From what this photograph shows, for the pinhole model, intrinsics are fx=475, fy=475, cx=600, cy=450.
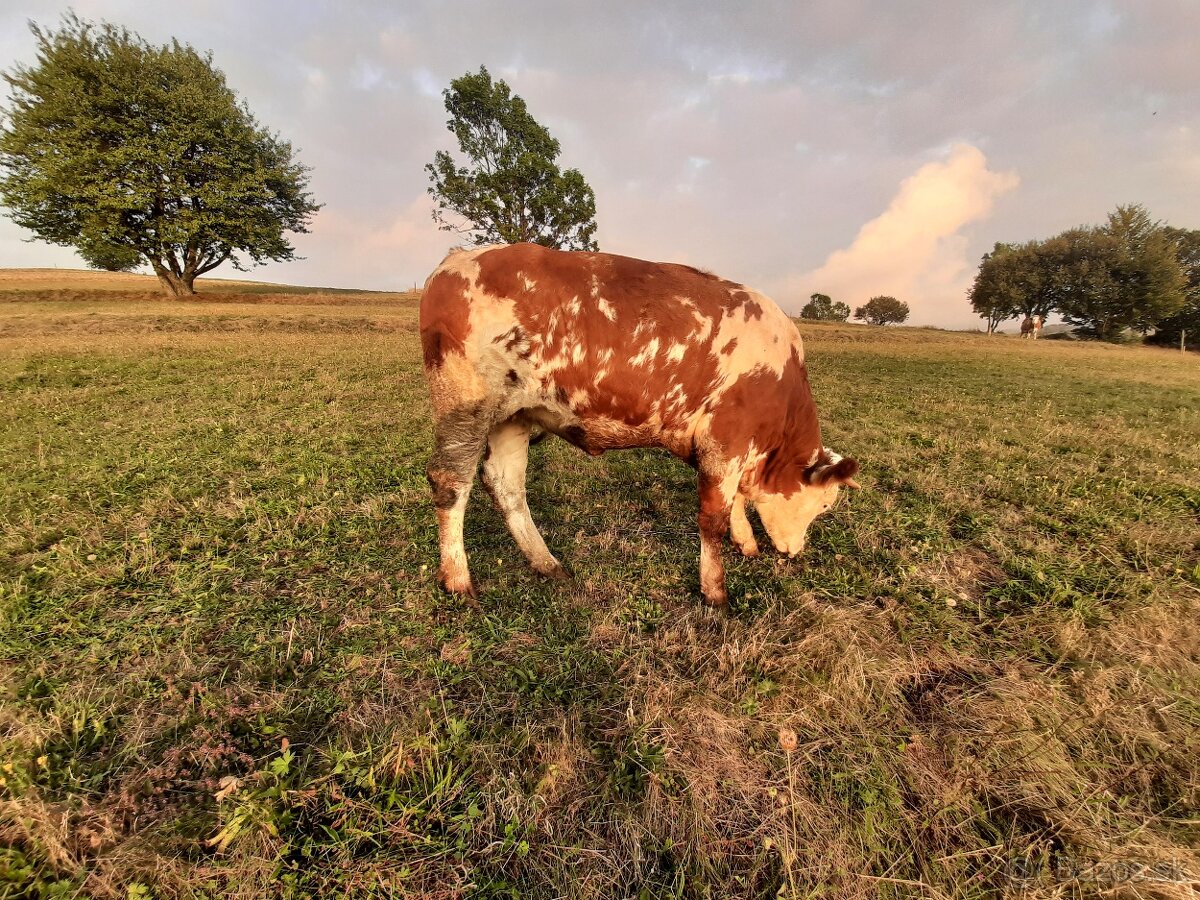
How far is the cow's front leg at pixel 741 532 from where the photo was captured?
4758mm

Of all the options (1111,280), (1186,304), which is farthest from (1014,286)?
(1186,304)

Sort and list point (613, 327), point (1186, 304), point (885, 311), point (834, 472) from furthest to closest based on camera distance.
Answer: point (885, 311)
point (1186, 304)
point (834, 472)
point (613, 327)

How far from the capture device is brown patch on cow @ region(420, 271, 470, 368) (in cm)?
366

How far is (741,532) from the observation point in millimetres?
4828

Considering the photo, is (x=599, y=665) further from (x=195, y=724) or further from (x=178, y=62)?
(x=178, y=62)

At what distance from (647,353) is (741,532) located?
7.34 feet

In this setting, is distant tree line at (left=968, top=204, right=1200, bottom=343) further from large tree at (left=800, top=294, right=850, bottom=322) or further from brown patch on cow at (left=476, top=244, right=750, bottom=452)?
brown patch on cow at (left=476, top=244, right=750, bottom=452)

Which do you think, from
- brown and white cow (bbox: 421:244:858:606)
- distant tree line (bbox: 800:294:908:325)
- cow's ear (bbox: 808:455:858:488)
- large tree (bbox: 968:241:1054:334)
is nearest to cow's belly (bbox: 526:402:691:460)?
brown and white cow (bbox: 421:244:858:606)

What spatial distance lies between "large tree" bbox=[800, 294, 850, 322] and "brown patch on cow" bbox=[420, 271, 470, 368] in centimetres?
9534

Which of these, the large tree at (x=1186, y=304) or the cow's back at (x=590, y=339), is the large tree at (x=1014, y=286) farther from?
the cow's back at (x=590, y=339)

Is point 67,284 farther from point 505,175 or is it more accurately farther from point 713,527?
point 713,527

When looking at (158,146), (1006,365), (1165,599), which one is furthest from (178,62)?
(1006,365)

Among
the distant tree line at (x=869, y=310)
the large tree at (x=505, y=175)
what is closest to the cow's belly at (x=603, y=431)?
the large tree at (x=505, y=175)

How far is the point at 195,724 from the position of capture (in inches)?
99.6
